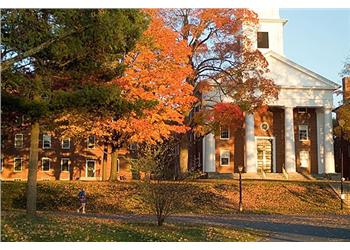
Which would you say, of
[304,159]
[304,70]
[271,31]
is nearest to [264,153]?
[304,159]

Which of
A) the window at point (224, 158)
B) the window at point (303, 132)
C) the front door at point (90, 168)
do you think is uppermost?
the window at point (303, 132)

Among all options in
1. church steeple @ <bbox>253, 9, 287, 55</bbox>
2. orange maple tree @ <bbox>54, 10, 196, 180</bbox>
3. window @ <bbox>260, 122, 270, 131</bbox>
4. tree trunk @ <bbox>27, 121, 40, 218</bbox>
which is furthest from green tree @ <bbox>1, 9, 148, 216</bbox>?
church steeple @ <bbox>253, 9, 287, 55</bbox>

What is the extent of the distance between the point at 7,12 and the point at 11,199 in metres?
14.6

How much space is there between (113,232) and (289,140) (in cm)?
3151

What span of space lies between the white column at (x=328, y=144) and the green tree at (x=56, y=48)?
30.7 metres

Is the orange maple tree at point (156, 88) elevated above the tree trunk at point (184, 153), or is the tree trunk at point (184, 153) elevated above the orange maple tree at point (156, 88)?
the orange maple tree at point (156, 88)

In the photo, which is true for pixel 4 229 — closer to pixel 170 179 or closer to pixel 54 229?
pixel 54 229

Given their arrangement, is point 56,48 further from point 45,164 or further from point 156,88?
point 45,164

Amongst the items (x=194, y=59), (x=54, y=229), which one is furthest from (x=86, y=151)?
(x=54, y=229)

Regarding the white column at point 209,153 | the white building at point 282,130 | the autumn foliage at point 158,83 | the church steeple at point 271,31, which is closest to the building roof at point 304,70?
the white building at point 282,130

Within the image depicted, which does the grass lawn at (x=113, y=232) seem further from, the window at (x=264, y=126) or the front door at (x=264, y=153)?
the window at (x=264, y=126)

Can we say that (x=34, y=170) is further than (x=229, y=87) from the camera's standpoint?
No

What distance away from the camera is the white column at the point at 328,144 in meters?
45.4

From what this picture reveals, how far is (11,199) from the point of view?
29.0 meters
